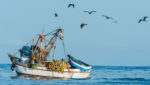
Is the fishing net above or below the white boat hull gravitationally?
above

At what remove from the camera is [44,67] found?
59188 millimetres

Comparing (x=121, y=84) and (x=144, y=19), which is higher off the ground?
(x=144, y=19)

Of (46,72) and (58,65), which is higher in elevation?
(58,65)

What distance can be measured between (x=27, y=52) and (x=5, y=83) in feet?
25.3

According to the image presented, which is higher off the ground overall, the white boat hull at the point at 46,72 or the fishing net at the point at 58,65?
the fishing net at the point at 58,65

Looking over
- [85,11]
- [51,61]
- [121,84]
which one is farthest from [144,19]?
[51,61]

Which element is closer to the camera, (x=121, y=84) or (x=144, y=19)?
(x=144, y=19)

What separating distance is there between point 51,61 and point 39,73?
1969 mm

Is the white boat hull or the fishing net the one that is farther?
the white boat hull

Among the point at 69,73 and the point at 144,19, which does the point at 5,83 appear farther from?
the point at 144,19

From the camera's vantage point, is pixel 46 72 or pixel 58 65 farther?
pixel 46 72

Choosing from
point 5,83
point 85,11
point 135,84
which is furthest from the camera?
point 135,84

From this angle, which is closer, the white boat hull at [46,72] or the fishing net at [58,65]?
the fishing net at [58,65]

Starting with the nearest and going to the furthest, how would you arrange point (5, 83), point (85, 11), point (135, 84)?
point (85, 11)
point (5, 83)
point (135, 84)
